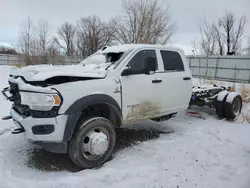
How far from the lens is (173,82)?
5289mm

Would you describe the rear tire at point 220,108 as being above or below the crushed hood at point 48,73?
below

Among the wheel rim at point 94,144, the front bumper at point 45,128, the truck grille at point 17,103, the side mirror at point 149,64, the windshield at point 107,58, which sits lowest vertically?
the wheel rim at point 94,144

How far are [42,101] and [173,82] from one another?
302 centimetres

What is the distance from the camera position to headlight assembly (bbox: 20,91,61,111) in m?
3.35

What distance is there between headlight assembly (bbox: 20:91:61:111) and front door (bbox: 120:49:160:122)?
1.30m

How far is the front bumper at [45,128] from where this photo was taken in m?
3.42

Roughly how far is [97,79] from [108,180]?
1.60 meters

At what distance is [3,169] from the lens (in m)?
3.65

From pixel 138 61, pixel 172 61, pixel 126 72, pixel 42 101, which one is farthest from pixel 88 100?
pixel 172 61

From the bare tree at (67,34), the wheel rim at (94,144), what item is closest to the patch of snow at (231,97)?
the wheel rim at (94,144)

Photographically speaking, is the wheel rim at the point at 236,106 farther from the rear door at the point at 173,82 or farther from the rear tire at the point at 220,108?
the rear door at the point at 173,82

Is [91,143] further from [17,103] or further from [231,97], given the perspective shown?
[231,97]

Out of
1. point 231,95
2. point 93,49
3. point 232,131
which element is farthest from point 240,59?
point 93,49

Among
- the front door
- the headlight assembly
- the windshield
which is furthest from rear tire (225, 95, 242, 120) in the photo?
the headlight assembly
